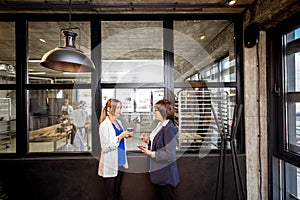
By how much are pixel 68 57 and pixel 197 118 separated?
1.89 m

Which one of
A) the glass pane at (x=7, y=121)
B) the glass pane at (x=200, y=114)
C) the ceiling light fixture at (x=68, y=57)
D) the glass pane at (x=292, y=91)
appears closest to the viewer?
the ceiling light fixture at (x=68, y=57)

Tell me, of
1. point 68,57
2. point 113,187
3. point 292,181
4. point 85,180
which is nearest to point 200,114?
point 292,181

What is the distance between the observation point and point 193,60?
306 centimetres

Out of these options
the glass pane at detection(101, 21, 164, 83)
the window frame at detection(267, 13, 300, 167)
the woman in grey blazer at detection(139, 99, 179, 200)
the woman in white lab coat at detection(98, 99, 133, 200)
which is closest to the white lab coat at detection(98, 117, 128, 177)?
the woman in white lab coat at detection(98, 99, 133, 200)

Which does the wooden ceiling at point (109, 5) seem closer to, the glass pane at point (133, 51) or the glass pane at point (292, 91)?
the glass pane at point (133, 51)

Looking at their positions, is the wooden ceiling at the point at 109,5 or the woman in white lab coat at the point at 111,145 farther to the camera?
the wooden ceiling at the point at 109,5

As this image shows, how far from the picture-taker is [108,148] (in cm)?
222

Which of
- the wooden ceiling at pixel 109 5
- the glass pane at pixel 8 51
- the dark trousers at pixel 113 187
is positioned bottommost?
the dark trousers at pixel 113 187

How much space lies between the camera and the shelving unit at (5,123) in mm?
2809

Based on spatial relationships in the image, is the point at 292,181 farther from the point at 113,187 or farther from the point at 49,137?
the point at 49,137

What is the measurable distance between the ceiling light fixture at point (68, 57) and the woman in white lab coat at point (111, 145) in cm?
62

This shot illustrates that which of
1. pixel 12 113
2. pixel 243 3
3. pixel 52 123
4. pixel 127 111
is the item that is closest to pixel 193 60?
pixel 243 3

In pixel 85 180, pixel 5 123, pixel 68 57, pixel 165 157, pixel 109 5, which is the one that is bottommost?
pixel 85 180

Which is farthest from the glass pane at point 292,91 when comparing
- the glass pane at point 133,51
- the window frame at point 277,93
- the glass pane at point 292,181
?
the glass pane at point 133,51
